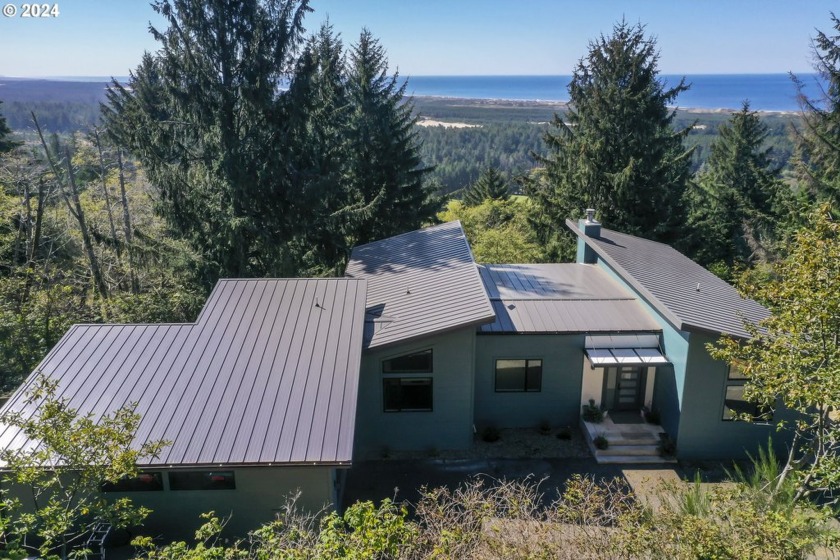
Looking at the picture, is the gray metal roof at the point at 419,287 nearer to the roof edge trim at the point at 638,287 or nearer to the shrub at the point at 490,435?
A: the shrub at the point at 490,435

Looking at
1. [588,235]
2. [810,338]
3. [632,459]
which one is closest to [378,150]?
[588,235]

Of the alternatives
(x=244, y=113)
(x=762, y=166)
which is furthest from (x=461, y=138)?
(x=244, y=113)

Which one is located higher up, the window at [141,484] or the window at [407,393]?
the window at [141,484]

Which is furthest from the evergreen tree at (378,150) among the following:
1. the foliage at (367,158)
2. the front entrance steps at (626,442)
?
the front entrance steps at (626,442)

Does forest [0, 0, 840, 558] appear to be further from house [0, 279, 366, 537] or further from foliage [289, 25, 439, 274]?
house [0, 279, 366, 537]

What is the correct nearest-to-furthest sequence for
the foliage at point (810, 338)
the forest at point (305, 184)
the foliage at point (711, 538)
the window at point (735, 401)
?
the foliage at point (711, 538), the foliage at point (810, 338), the window at point (735, 401), the forest at point (305, 184)

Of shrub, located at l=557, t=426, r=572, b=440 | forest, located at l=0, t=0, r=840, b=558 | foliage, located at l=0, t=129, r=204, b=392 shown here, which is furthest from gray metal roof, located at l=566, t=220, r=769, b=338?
foliage, located at l=0, t=129, r=204, b=392
